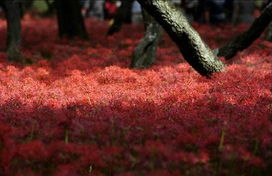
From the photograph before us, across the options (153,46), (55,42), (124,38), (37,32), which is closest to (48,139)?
(153,46)

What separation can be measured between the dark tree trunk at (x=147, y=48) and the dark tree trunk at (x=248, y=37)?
2.02 m

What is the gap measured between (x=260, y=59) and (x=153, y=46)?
3.28 m

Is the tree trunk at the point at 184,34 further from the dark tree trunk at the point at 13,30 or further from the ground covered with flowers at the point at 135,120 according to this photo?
the dark tree trunk at the point at 13,30

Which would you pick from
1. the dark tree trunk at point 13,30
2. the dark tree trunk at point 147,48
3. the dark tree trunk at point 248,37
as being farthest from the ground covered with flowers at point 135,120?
the dark tree trunk at point 13,30

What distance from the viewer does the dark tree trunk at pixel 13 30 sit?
15.4 meters

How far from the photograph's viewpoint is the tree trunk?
35.4 feet

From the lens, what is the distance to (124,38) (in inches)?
856

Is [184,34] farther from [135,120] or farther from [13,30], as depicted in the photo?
[13,30]

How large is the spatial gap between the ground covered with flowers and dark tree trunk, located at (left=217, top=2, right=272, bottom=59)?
36 centimetres

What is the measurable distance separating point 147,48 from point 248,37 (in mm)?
3033

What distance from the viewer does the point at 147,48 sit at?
48.6ft

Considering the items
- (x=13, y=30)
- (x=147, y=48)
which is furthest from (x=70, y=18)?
(x=147, y=48)

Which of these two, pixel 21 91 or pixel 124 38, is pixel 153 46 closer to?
pixel 21 91

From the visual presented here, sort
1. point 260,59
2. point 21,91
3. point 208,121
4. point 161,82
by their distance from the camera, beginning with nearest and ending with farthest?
1. point 208,121
2. point 21,91
3. point 161,82
4. point 260,59
